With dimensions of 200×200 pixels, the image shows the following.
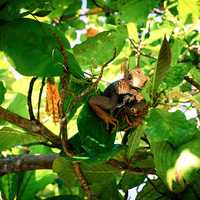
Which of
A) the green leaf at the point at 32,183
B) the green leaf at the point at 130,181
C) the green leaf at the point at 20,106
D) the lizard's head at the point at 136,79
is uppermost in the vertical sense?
the lizard's head at the point at 136,79

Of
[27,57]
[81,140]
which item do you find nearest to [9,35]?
[27,57]

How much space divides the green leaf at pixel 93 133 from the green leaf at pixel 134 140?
7 cm

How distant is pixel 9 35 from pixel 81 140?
318 millimetres

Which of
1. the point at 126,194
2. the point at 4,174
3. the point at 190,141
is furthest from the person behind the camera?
the point at 4,174

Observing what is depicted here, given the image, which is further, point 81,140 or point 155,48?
point 155,48

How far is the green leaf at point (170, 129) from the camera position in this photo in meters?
1.06

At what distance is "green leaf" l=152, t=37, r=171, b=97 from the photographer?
39.6 inches

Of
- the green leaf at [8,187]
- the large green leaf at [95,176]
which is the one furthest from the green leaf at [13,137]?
the green leaf at [8,187]

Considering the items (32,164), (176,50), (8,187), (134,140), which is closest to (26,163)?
(32,164)

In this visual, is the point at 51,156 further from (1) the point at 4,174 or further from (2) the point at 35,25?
(2) the point at 35,25

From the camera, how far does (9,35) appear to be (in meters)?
1.24

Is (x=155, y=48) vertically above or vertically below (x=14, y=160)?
above

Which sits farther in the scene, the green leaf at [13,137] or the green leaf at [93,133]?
the green leaf at [13,137]

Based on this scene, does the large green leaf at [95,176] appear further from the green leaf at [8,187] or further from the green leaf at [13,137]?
the green leaf at [8,187]
